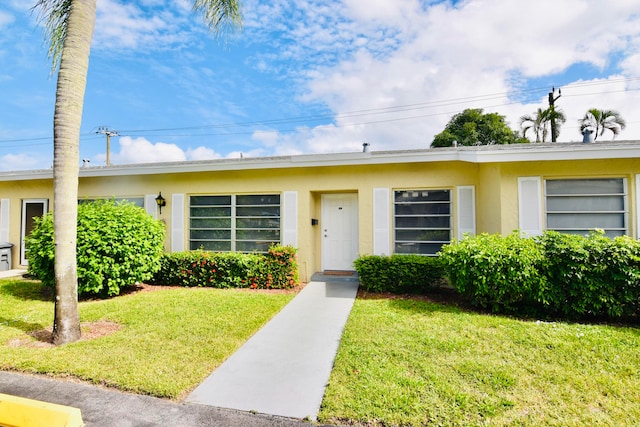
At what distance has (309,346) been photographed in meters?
4.14

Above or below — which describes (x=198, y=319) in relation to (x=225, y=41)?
below

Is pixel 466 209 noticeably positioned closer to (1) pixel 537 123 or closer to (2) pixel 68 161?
(2) pixel 68 161

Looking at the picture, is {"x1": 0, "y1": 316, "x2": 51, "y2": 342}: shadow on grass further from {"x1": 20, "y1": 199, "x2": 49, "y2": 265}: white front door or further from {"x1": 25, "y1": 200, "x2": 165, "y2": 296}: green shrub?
{"x1": 20, "y1": 199, "x2": 49, "y2": 265}: white front door

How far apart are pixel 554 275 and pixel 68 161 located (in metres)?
7.61

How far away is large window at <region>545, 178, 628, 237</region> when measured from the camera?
6332mm

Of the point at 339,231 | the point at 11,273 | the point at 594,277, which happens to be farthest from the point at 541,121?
the point at 11,273

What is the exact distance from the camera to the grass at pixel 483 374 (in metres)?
2.60

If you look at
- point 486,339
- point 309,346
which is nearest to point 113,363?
point 309,346

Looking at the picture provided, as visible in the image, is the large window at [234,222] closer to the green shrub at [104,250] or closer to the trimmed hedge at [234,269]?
the trimmed hedge at [234,269]

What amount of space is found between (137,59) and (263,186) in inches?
254

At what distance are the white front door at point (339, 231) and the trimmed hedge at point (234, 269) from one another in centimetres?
125

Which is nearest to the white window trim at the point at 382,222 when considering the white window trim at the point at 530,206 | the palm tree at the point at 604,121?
the white window trim at the point at 530,206

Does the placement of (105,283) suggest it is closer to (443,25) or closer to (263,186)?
(263,186)

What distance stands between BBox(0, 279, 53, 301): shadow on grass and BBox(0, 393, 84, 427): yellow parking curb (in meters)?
5.25
